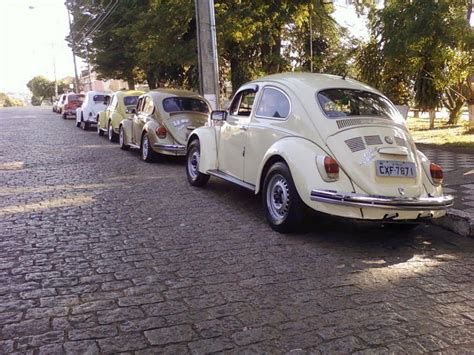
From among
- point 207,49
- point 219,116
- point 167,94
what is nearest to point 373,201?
point 219,116

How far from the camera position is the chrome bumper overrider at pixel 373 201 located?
489cm

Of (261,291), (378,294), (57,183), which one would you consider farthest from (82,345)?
(57,183)

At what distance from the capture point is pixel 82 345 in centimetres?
318

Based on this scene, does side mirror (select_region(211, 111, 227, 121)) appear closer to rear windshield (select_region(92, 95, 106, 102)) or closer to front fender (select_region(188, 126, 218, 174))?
front fender (select_region(188, 126, 218, 174))

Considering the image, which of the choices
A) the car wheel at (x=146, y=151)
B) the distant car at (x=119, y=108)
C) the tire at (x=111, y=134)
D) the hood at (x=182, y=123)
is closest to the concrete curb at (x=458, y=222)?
the hood at (x=182, y=123)

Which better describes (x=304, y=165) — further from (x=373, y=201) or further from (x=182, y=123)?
(x=182, y=123)

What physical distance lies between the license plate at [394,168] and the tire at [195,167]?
372 cm

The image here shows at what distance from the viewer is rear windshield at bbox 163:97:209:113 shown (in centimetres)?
1112

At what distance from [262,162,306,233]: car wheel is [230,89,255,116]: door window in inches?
57.3

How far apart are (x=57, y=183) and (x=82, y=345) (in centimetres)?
603

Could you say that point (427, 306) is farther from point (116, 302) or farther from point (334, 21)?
point (334, 21)

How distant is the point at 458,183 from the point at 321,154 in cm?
390

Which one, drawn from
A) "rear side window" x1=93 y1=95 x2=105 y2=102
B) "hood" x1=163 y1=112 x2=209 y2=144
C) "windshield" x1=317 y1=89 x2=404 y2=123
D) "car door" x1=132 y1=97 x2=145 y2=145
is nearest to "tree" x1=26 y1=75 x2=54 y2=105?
"rear side window" x1=93 y1=95 x2=105 y2=102

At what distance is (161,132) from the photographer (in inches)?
422
